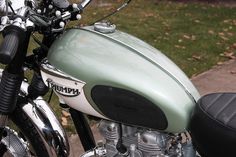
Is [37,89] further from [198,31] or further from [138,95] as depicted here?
[198,31]

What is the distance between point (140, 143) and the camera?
2.01 meters

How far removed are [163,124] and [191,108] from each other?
14 centimetres

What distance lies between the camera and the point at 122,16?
24.9ft

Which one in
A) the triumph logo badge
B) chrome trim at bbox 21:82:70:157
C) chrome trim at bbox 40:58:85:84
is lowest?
chrome trim at bbox 21:82:70:157

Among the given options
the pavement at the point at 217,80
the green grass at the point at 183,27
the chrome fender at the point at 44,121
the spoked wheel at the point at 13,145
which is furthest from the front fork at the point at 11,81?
the green grass at the point at 183,27

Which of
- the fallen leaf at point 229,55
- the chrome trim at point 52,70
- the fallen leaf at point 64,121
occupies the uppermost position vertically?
the chrome trim at point 52,70

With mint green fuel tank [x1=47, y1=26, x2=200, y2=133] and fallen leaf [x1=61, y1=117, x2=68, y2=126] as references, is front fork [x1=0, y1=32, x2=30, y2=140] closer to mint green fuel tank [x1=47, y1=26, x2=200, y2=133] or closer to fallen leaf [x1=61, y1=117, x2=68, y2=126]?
mint green fuel tank [x1=47, y1=26, x2=200, y2=133]

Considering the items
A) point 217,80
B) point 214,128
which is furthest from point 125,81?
point 217,80

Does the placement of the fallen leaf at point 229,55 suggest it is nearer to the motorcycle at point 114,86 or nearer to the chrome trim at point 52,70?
the motorcycle at point 114,86

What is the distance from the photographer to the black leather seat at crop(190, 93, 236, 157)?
1.83 metres

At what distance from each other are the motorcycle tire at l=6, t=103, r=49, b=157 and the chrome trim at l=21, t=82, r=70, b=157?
0.02 m

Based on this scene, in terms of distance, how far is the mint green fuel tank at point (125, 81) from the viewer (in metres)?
1.91

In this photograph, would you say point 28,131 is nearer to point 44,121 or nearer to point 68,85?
point 44,121

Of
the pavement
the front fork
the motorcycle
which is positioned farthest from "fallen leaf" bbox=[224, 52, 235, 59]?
the front fork
